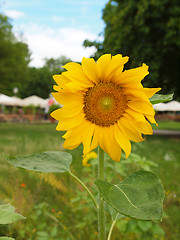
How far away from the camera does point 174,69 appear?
1194cm

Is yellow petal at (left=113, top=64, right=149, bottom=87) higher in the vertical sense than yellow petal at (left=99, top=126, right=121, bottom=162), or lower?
higher

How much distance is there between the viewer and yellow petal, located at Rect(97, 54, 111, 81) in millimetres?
828

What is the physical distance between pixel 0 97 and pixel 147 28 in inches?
528

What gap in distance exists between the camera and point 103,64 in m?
0.85

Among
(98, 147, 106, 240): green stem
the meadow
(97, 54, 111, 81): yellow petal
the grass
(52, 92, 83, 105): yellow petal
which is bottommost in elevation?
the grass

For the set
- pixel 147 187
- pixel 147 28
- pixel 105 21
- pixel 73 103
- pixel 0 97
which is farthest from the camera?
pixel 0 97

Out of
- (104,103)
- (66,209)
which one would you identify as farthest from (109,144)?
(66,209)

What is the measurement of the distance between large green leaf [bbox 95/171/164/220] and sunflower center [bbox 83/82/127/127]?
24 centimetres

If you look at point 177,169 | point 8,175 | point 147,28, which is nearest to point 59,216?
point 8,175

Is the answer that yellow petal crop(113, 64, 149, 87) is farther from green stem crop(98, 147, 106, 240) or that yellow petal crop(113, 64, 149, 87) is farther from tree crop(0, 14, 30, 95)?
tree crop(0, 14, 30, 95)

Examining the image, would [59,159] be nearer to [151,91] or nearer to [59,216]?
[151,91]

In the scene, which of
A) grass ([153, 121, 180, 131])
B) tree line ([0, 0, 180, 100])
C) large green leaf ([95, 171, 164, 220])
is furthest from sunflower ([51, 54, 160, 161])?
grass ([153, 121, 180, 131])

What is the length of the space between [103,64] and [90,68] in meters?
0.05

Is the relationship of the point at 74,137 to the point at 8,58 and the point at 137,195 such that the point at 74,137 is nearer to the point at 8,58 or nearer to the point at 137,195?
the point at 137,195
